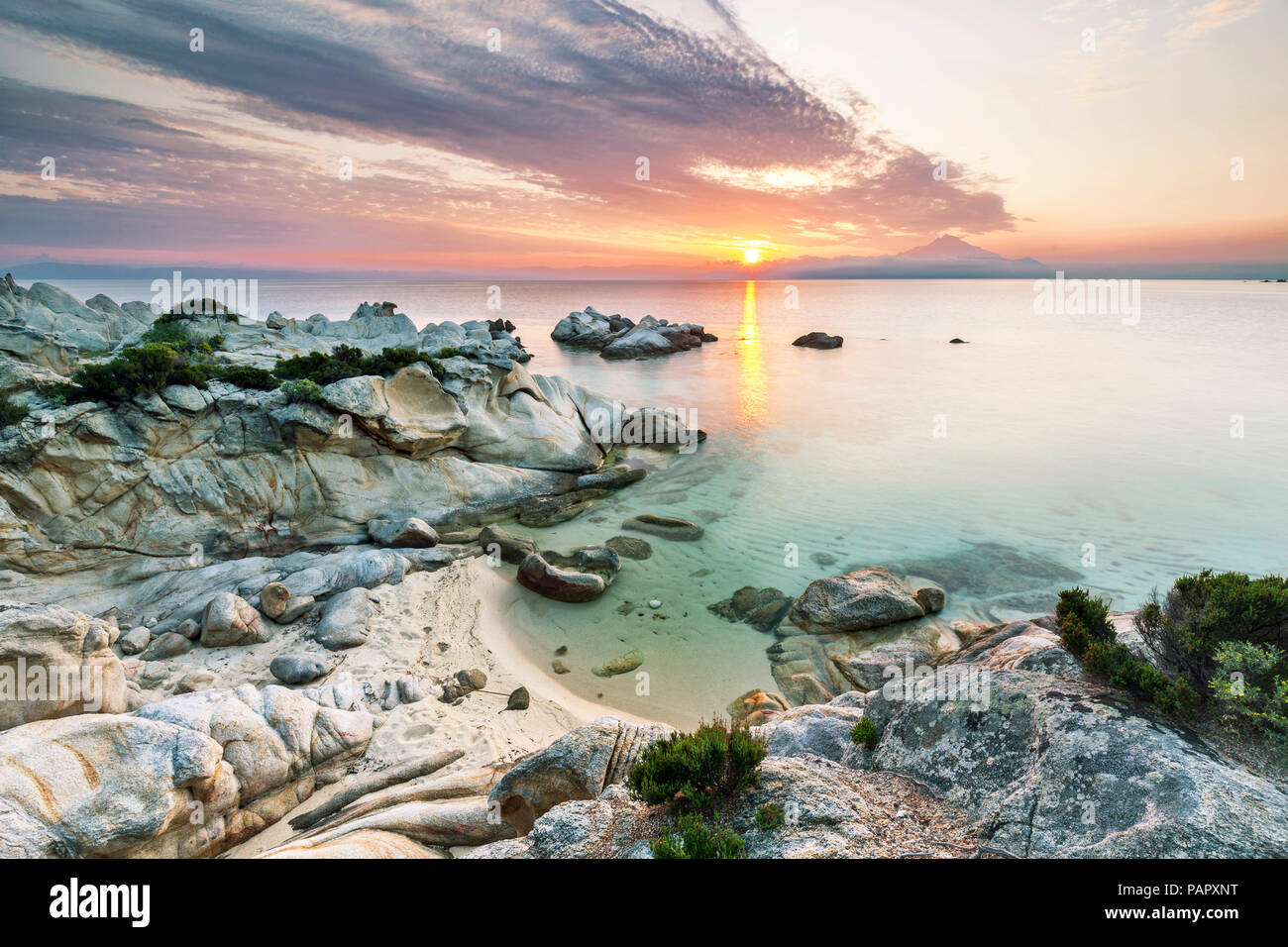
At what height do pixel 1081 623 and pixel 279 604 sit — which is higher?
pixel 1081 623

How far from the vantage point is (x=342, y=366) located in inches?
868

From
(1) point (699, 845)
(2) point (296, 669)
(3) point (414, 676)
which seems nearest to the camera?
(1) point (699, 845)

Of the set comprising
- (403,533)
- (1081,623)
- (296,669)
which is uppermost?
(1081,623)

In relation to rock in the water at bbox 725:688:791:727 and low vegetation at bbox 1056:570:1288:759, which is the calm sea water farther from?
low vegetation at bbox 1056:570:1288:759

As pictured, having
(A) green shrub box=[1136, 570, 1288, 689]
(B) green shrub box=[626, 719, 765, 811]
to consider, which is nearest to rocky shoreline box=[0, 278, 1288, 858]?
(B) green shrub box=[626, 719, 765, 811]

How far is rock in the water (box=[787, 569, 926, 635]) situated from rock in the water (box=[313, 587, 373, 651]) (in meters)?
11.7

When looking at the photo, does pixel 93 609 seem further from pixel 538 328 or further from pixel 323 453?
pixel 538 328

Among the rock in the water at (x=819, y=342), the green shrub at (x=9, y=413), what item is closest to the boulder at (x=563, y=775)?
the green shrub at (x=9, y=413)

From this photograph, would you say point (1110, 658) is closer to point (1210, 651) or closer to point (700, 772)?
point (1210, 651)

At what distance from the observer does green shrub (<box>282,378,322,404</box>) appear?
19.6 m

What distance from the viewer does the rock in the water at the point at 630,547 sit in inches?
765

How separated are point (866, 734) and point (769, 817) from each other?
2.91 metres

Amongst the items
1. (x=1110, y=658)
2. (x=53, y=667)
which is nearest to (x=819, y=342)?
(x=1110, y=658)

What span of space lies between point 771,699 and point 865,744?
477cm
